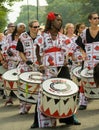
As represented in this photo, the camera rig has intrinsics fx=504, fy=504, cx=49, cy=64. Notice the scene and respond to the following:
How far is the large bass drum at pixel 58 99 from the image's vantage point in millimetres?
6953

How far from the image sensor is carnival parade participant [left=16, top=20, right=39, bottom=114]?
900 centimetres

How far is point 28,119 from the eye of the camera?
8430 millimetres

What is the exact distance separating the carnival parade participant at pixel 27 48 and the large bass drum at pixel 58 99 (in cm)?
189

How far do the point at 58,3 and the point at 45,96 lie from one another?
380 feet

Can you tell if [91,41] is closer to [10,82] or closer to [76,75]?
[76,75]

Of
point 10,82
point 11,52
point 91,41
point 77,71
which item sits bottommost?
point 10,82

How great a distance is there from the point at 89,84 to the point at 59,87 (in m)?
1.87

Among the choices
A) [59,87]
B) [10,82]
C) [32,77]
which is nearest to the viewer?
[59,87]

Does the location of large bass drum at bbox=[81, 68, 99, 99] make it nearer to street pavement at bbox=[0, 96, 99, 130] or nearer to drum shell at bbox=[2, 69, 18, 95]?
street pavement at bbox=[0, 96, 99, 130]

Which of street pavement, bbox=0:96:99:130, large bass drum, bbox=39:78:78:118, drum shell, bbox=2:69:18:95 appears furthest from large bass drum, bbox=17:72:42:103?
drum shell, bbox=2:69:18:95

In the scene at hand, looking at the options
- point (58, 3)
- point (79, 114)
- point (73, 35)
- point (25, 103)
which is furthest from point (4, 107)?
point (58, 3)

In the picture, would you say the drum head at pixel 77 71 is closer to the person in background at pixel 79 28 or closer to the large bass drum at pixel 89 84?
the large bass drum at pixel 89 84

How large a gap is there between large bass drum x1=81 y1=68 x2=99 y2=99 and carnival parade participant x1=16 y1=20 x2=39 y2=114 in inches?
37.8

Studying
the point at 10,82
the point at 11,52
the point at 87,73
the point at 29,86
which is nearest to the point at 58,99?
the point at 29,86
